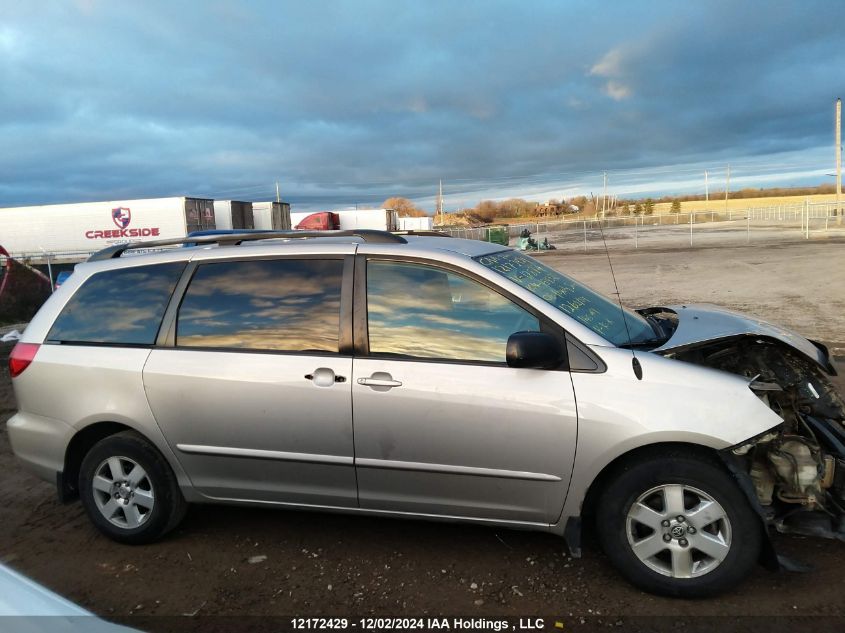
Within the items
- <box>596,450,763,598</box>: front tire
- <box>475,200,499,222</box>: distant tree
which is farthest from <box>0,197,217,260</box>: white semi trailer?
<box>475,200,499,222</box>: distant tree

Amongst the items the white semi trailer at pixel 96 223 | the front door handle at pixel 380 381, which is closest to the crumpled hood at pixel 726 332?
the front door handle at pixel 380 381

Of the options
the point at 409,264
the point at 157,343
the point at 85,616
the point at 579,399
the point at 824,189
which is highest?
the point at 824,189

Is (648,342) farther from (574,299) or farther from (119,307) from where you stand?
(119,307)

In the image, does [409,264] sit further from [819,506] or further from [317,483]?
[819,506]

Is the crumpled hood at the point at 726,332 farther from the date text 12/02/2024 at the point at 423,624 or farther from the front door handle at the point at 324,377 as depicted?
the front door handle at the point at 324,377

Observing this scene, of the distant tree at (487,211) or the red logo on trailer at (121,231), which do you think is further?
the distant tree at (487,211)

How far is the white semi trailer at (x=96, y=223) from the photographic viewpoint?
29.8 m

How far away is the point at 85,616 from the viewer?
5.37 feet

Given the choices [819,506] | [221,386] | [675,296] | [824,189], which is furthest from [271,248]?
[824,189]

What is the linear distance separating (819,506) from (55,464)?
4288 mm

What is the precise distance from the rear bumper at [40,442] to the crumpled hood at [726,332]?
353 cm

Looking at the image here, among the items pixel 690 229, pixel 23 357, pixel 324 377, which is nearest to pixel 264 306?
pixel 324 377

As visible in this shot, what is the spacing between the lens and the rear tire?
3.58m

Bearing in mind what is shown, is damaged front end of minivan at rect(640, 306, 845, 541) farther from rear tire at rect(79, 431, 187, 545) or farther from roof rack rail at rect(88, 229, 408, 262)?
rear tire at rect(79, 431, 187, 545)
